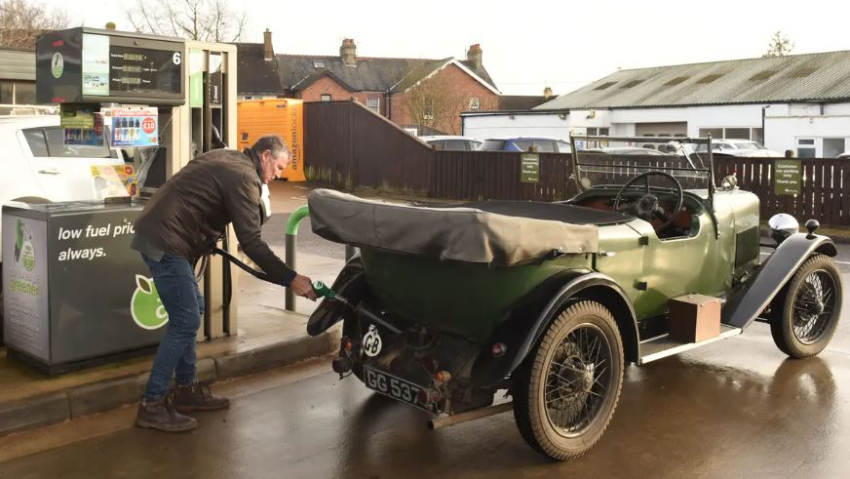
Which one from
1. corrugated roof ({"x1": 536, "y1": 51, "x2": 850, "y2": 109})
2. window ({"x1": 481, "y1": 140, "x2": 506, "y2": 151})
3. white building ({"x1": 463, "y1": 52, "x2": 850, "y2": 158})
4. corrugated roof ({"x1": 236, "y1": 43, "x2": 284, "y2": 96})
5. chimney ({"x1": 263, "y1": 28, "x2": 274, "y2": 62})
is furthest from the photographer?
chimney ({"x1": 263, "y1": 28, "x2": 274, "y2": 62})

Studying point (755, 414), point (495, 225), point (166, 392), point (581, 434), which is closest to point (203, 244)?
point (166, 392)

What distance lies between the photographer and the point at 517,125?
40.3m

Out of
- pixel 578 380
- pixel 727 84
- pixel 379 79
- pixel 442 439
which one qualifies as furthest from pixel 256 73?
pixel 578 380

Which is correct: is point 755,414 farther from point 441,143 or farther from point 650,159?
point 441,143

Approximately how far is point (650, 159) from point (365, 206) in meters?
3.83

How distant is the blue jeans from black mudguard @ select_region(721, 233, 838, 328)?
363cm

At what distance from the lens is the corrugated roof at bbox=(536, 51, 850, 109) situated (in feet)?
108

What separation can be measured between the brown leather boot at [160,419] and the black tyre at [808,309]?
428cm

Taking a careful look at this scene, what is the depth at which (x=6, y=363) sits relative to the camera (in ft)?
18.7

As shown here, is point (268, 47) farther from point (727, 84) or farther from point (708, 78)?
point (727, 84)

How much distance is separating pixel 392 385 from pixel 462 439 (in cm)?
62

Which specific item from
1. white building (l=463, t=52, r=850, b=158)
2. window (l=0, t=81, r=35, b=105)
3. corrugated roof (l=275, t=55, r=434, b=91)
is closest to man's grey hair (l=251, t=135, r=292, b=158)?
window (l=0, t=81, r=35, b=105)

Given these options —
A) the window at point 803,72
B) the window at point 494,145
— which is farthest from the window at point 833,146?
the window at point 494,145

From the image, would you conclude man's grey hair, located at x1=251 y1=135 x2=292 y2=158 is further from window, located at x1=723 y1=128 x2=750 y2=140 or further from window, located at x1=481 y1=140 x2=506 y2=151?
window, located at x1=723 y1=128 x2=750 y2=140
